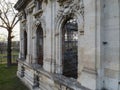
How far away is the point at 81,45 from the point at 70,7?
5.17 ft

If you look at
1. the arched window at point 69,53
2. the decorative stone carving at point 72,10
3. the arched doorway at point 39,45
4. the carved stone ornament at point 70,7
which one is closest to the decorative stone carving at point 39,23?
the arched doorway at point 39,45

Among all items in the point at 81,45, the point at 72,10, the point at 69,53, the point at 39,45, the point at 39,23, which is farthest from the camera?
the point at 39,45

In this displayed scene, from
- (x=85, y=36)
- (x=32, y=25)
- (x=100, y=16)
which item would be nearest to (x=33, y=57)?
(x=32, y=25)

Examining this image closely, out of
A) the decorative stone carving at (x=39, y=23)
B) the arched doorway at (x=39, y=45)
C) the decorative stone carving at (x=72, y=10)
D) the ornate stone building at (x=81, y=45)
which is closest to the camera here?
the ornate stone building at (x=81, y=45)

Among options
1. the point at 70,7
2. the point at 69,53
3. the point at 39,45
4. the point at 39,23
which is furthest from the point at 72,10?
the point at 39,45

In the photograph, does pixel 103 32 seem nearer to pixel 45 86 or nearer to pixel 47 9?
pixel 47 9

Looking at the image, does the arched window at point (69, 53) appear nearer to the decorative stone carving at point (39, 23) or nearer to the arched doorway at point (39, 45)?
the decorative stone carving at point (39, 23)

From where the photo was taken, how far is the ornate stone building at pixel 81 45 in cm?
545

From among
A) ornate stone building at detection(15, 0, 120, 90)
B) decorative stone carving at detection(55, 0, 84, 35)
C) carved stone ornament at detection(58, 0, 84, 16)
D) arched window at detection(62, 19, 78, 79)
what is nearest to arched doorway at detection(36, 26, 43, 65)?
ornate stone building at detection(15, 0, 120, 90)

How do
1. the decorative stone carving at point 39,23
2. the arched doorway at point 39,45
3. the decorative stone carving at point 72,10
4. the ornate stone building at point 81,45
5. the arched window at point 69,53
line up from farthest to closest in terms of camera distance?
1. the arched doorway at point 39,45
2. the decorative stone carving at point 39,23
3. the arched window at point 69,53
4. the decorative stone carving at point 72,10
5. the ornate stone building at point 81,45

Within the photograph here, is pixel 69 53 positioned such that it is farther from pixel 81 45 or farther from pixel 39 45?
pixel 39 45

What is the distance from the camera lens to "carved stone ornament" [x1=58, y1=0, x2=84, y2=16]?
20.9 ft

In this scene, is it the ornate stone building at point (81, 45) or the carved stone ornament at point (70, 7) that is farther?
the carved stone ornament at point (70, 7)

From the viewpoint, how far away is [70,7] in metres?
6.97
